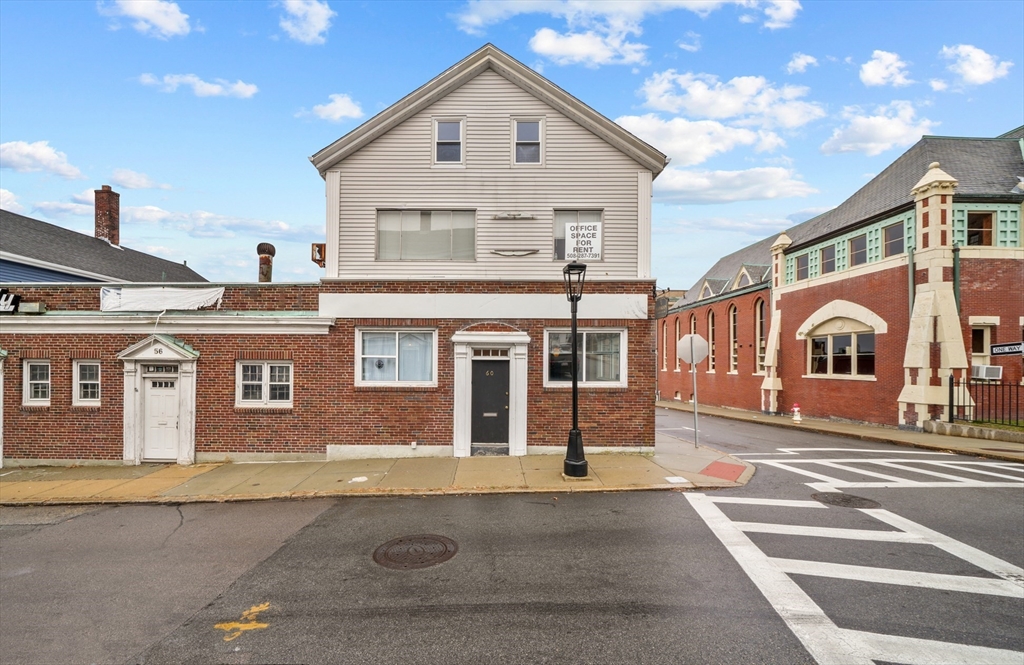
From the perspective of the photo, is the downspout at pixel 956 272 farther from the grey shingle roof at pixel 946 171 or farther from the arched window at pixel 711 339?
the arched window at pixel 711 339

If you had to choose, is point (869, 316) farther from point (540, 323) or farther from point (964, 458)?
point (540, 323)

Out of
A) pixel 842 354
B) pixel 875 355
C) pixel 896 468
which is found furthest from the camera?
pixel 842 354

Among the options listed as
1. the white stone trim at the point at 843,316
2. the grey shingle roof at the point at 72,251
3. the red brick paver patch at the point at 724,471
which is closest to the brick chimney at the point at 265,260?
the grey shingle roof at the point at 72,251

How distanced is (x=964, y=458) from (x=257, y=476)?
59.0 feet

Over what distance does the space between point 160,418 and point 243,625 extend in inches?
382

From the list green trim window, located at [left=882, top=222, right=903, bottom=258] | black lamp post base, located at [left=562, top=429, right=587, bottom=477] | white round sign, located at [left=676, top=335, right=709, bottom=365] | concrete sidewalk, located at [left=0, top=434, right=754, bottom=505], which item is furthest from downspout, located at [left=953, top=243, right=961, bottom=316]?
black lamp post base, located at [left=562, top=429, right=587, bottom=477]

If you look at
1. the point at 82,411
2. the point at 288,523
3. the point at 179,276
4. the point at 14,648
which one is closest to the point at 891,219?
the point at 288,523

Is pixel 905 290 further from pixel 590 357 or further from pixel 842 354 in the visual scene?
pixel 590 357

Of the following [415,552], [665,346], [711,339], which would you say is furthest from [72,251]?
[665,346]

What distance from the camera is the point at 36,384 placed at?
12203 mm

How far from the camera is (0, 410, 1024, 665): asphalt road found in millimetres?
4238

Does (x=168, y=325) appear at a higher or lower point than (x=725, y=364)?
higher

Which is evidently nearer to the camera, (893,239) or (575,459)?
(575,459)

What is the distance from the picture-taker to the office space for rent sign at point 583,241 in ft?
39.9
